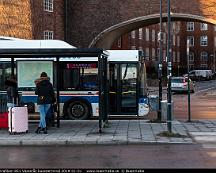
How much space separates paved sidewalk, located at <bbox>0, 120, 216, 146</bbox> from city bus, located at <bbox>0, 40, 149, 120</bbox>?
271 cm

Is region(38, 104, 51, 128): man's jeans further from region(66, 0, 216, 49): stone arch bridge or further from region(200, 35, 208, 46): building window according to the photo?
region(200, 35, 208, 46): building window

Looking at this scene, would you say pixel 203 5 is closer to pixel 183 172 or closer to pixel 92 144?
pixel 92 144

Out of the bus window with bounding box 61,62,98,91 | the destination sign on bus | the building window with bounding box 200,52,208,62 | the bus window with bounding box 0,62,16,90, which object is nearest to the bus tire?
the bus window with bounding box 61,62,98,91

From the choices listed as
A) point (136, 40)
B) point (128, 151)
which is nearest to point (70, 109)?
point (128, 151)

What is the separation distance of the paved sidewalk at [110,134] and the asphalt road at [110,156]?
1.88ft

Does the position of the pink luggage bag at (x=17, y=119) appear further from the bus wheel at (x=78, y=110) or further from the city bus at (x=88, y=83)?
the bus wheel at (x=78, y=110)

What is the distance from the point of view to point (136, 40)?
8888 centimetres

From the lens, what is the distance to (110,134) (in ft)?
52.2

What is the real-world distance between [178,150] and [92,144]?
2.57 m

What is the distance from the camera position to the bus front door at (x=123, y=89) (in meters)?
22.9

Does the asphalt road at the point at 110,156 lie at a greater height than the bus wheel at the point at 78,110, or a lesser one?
lesser

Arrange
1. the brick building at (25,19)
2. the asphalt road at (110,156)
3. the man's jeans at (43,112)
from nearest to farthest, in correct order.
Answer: the asphalt road at (110,156) < the man's jeans at (43,112) < the brick building at (25,19)

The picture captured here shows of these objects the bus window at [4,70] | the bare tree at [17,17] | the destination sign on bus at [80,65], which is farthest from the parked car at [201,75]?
the bus window at [4,70]

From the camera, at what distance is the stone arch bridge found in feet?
145
